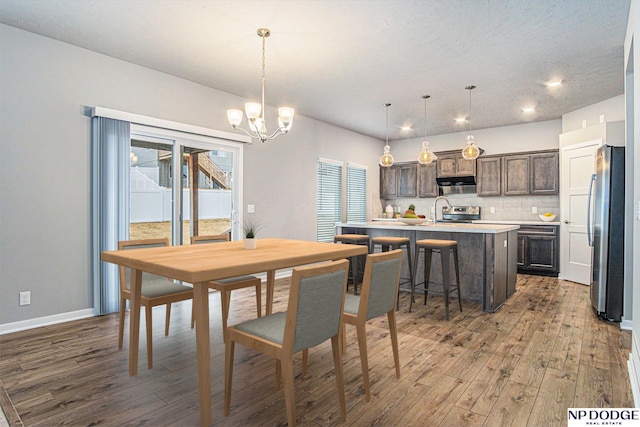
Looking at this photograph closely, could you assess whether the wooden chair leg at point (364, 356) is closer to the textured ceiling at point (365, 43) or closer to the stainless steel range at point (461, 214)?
the textured ceiling at point (365, 43)

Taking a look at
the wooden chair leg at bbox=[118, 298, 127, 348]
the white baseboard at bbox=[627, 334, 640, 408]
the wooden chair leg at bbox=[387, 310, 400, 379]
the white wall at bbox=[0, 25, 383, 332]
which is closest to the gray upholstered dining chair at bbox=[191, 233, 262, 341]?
the wooden chair leg at bbox=[118, 298, 127, 348]

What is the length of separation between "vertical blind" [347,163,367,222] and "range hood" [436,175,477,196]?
158 centimetres

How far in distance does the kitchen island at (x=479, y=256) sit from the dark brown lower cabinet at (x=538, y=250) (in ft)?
5.62

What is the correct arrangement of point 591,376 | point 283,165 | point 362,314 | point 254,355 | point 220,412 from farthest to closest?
point 283,165 < point 254,355 < point 591,376 < point 362,314 < point 220,412

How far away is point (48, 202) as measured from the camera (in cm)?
338

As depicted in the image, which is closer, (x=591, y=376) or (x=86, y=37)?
(x=591, y=376)

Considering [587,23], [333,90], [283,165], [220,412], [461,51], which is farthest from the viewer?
[283,165]

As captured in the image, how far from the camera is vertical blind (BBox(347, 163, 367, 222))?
7383 millimetres

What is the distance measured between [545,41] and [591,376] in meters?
2.93

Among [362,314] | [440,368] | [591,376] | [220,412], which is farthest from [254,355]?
[591,376]

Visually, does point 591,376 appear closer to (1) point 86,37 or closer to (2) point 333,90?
(2) point 333,90

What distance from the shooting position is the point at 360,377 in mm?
2328

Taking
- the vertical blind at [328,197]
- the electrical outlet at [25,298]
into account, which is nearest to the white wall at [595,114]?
the vertical blind at [328,197]

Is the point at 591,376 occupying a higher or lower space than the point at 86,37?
lower
